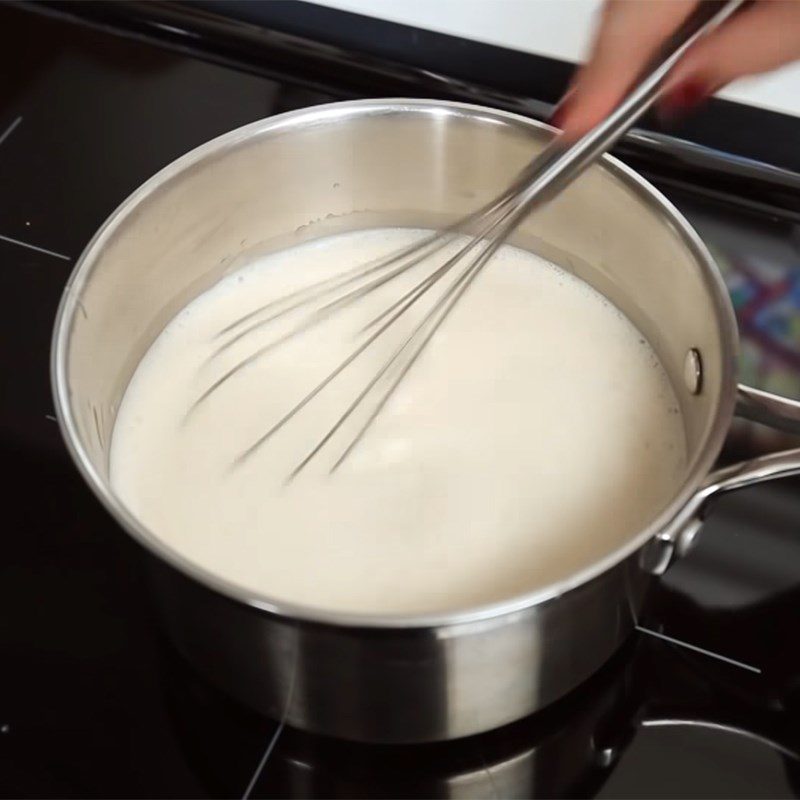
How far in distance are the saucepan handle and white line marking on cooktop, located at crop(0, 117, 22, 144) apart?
622 mm

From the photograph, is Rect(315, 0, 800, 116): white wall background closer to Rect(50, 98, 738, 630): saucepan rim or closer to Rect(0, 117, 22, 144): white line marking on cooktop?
Rect(50, 98, 738, 630): saucepan rim

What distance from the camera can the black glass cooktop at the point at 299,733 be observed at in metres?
0.62

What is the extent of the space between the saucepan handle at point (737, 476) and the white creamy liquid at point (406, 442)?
98 millimetres

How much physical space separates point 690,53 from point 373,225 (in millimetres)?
324

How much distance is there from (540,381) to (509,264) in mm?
113

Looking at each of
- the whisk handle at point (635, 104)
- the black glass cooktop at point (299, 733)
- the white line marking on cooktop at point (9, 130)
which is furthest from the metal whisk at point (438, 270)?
the white line marking on cooktop at point (9, 130)

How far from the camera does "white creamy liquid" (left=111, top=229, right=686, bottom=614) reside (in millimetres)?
658

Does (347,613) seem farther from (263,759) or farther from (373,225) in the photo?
(373,225)

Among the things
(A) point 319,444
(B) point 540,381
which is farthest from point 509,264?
(A) point 319,444

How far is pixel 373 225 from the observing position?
0.87 meters

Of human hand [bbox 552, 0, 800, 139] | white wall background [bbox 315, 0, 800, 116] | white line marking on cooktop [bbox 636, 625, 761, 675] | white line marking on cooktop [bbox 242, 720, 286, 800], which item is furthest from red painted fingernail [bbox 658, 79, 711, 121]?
white line marking on cooktop [bbox 242, 720, 286, 800]

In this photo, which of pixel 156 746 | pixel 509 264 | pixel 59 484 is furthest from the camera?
pixel 509 264

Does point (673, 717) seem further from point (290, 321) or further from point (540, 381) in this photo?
point (290, 321)

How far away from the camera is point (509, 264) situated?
85 cm
